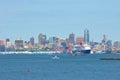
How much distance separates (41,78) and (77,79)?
23.5 feet

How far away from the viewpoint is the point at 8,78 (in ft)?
359

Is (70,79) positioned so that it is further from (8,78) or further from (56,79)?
(8,78)

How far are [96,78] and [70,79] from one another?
17.6 ft

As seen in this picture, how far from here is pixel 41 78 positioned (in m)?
109

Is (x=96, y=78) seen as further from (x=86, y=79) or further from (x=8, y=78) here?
(x=8, y=78)

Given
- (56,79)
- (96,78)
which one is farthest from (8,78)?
(96,78)

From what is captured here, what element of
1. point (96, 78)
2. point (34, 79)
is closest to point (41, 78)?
point (34, 79)

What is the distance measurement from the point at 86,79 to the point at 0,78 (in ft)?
52.6

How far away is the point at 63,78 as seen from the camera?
108 meters

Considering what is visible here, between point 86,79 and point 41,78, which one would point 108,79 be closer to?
point 86,79

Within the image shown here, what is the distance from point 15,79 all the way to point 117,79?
60.7 feet

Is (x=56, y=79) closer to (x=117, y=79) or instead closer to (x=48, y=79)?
(x=48, y=79)

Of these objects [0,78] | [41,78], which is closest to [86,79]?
[41,78]

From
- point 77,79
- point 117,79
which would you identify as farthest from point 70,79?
point 117,79
